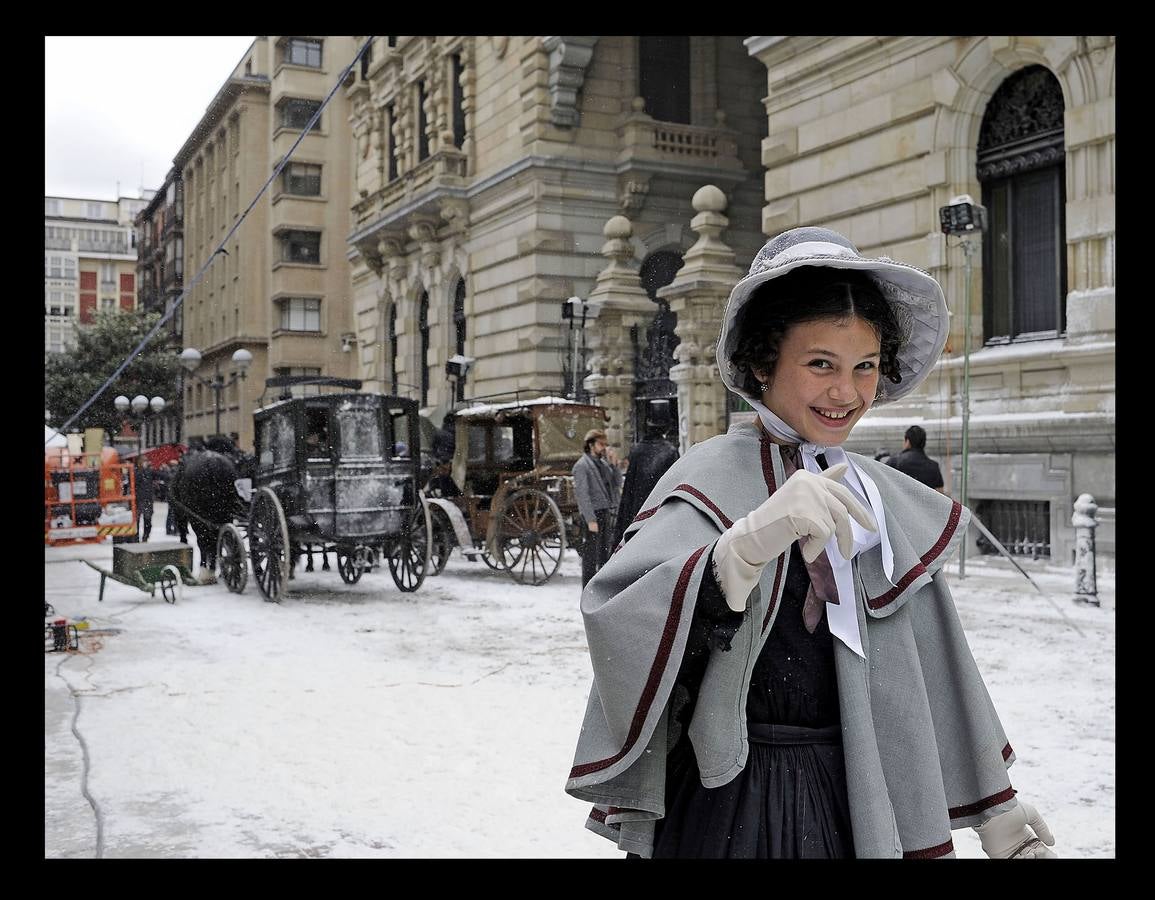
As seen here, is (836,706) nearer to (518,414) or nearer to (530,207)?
(518,414)

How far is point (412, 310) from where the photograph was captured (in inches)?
1123

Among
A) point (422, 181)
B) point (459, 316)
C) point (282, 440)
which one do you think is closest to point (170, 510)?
point (282, 440)

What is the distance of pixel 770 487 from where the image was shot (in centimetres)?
201

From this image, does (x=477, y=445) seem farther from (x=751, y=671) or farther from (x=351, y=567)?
(x=751, y=671)

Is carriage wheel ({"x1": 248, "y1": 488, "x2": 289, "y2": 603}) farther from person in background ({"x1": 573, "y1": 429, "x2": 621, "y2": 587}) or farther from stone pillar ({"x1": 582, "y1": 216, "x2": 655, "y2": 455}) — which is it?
stone pillar ({"x1": 582, "y1": 216, "x2": 655, "y2": 455})

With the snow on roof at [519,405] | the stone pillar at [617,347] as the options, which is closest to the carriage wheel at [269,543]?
the snow on roof at [519,405]

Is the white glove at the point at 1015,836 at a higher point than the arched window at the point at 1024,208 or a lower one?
lower

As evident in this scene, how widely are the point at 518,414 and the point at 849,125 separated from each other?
19.3 feet

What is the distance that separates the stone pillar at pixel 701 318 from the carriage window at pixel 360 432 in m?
4.95

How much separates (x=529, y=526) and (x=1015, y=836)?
34.9ft

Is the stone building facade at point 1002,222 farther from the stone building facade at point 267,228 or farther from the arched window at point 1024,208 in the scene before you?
the stone building facade at point 267,228

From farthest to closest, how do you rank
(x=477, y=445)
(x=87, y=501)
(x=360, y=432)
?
(x=87, y=501) → (x=477, y=445) → (x=360, y=432)

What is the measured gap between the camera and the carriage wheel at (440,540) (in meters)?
13.2

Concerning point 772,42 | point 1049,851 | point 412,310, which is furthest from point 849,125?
point 412,310
